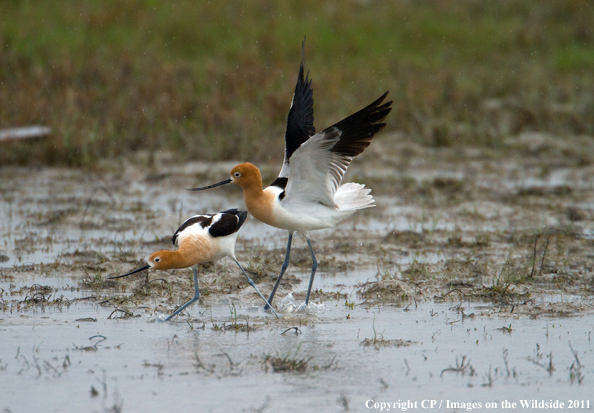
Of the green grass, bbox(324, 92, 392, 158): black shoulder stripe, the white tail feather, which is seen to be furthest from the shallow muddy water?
the green grass

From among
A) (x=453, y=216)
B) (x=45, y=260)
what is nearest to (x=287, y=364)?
(x=45, y=260)

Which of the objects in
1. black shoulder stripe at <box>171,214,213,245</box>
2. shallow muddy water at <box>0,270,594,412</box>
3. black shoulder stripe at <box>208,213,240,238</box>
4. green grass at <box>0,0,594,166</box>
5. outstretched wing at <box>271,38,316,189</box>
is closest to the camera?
shallow muddy water at <box>0,270,594,412</box>

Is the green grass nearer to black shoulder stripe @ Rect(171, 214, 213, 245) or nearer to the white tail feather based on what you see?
the white tail feather

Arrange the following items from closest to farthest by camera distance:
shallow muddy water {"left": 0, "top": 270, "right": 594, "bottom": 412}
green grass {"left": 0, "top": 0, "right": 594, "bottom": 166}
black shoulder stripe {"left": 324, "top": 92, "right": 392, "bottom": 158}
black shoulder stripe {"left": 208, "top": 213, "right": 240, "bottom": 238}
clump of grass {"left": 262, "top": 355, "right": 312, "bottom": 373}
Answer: shallow muddy water {"left": 0, "top": 270, "right": 594, "bottom": 412} → clump of grass {"left": 262, "top": 355, "right": 312, "bottom": 373} → black shoulder stripe {"left": 324, "top": 92, "right": 392, "bottom": 158} → black shoulder stripe {"left": 208, "top": 213, "right": 240, "bottom": 238} → green grass {"left": 0, "top": 0, "right": 594, "bottom": 166}

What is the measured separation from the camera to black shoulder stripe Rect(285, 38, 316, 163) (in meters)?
6.42

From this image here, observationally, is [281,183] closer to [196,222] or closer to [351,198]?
[351,198]

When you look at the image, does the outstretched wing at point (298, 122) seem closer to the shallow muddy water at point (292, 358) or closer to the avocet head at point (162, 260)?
the avocet head at point (162, 260)

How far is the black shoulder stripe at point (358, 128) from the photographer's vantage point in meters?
5.41

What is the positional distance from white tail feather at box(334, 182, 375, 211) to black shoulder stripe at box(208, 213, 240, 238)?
0.85 m

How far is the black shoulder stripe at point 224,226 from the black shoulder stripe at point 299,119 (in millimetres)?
793

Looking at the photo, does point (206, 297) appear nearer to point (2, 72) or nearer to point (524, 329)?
point (524, 329)

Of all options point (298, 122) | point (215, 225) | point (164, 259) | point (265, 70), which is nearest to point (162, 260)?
point (164, 259)

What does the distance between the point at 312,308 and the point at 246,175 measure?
1.04 meters

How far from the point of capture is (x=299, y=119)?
6.53 metres
